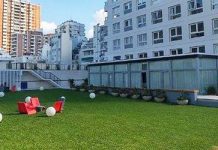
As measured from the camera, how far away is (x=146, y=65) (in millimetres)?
33250

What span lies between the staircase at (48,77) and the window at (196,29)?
2447 centimetres

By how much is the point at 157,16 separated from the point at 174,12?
303cm

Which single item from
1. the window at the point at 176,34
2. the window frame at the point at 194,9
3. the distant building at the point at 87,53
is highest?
the distant building at the point at 87,53

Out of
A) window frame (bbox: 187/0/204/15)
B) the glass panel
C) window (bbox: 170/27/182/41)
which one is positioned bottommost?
the glass panel

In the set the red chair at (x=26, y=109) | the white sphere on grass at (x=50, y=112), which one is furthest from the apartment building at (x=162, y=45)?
the red chair at (x=26, y=109)

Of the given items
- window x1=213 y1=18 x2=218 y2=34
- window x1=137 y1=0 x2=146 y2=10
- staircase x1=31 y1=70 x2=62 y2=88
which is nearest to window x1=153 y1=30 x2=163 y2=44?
→ window x1=137 y1=0 x2=146 y2=10

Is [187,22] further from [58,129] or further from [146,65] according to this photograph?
[58,129]

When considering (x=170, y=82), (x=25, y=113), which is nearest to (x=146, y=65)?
(x=170, y=82)

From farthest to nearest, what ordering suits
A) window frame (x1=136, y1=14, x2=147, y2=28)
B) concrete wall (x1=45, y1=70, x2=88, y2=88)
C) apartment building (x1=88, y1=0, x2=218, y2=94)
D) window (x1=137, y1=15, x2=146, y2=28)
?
concrete wall (x1=45, y1=70, x2=88, y2=88)
window (x1=137, y1=15, x2=146, y2=28)
window frame (x1=136, y1=14, x2=147, y2=28)
apartment building (x1=88, y1=0, x2=218, y2=94)

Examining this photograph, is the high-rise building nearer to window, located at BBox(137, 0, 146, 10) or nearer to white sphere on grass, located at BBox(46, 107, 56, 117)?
window, located at BBox(137, 0, 146, 10)

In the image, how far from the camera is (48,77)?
51812mm

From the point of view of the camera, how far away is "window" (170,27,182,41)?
120ft

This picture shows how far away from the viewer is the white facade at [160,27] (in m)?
33.2

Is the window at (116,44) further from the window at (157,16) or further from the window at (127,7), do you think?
the window at (157,16)
